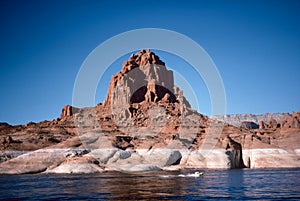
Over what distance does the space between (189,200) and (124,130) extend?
125339 mm

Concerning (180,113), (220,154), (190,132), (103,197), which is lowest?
(103,197)

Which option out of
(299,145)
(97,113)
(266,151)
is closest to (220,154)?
(266,151)

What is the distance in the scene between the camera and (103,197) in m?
39.8

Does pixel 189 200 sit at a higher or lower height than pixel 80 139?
lower

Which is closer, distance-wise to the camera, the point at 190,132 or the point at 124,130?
the point at 190,132

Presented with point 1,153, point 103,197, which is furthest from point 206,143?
point 103,197

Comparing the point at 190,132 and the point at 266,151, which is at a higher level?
the point at 190,132

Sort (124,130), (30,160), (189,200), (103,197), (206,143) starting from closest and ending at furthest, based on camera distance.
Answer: (189,200), (103,197), (30,160), (206,143), (124,130)

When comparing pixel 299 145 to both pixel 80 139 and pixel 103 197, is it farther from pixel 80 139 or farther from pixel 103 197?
pixel 103 197

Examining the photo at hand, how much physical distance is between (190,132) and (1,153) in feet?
231

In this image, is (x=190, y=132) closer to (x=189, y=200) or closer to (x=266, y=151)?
(x=266, y=151)

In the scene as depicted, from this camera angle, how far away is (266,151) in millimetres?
107812

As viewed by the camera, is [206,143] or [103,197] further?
[206,143]

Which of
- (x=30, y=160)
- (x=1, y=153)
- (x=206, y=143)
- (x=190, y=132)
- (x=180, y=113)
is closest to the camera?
(x=30, y=160)
